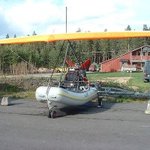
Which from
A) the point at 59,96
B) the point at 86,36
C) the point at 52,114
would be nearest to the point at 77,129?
the point at 52,114

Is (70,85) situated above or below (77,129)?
above

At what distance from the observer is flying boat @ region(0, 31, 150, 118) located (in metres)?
13.0

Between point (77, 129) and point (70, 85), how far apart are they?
15.5 ft

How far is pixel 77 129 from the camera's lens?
1065 centimetres

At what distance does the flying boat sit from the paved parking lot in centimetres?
48

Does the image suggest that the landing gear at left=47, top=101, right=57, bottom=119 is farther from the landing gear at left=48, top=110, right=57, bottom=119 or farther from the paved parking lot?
the paved parking lot

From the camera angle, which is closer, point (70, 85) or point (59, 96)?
point (59, 96)

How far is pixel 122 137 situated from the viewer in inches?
377

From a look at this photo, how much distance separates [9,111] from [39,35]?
9.88 feet

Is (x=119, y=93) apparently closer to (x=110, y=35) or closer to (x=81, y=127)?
(x=110, y=35)

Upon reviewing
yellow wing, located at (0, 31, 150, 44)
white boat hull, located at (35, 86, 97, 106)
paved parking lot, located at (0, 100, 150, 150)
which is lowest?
paved parking lot, located at (0, 100, 150, 150)

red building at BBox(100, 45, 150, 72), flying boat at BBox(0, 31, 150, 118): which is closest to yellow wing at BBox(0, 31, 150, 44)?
flying boat at BBox(0, 31, 150, 118)

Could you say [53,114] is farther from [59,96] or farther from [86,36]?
[86,36]

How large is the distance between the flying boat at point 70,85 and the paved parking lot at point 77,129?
48 cm
